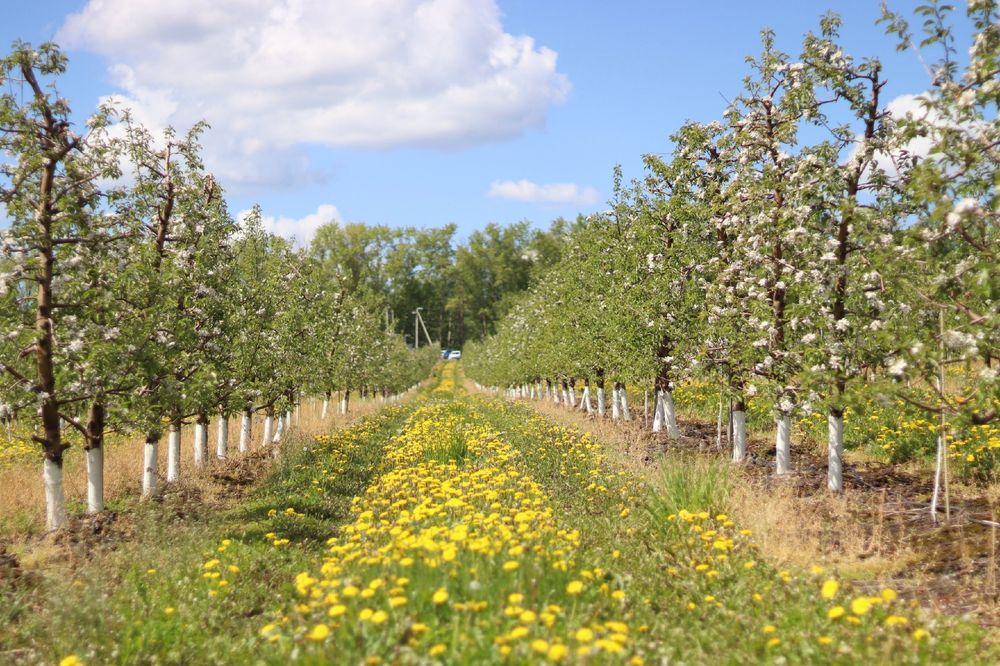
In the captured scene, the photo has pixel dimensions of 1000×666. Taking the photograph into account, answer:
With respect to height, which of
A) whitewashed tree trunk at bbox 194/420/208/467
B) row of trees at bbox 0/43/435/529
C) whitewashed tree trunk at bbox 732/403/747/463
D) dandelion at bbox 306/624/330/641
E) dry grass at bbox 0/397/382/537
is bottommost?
dry grass at bbox 0/397/382/537

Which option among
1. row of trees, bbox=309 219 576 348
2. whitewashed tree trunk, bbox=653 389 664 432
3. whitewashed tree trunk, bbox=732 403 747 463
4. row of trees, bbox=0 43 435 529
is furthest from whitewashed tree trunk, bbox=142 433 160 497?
row of trees, bbox=309 219 576 348

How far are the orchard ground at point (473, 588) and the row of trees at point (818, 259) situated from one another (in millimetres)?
2404

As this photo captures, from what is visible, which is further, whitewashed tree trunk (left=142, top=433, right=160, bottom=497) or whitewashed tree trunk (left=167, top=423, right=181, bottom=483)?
whitewashed tree trunk (left=167, top=423, right=181, bottom=483)

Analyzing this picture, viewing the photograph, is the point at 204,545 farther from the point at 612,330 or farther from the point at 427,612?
the point at 612,330

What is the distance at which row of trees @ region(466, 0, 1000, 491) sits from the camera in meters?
8.00

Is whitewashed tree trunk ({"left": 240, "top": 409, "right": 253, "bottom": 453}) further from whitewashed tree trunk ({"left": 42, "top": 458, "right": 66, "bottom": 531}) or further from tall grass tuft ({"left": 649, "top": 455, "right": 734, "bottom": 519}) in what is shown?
tall grass tuft ({"left": 649, "top": 455, "right": 734, "bottom": 519})

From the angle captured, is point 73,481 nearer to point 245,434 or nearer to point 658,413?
point 245,434

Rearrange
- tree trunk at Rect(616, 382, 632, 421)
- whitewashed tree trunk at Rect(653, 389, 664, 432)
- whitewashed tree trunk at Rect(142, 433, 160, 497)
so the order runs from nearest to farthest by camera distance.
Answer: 1. whitewashed tree trunk at Rect(142, 433, 160, 497)
2. whitewashed tree trunk at Rect(653, 389, 664, 432)
3. tree trunk at Rect(616, 382, 632, 421)

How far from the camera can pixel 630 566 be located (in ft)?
26.2

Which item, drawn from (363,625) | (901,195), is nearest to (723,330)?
(901,195)

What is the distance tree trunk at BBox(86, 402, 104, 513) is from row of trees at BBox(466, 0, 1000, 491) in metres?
10.9

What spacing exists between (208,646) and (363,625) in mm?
2101

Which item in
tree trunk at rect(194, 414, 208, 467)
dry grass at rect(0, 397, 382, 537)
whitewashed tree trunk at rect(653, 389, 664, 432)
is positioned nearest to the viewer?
dry grass at rect(0, 397, 382, 537)

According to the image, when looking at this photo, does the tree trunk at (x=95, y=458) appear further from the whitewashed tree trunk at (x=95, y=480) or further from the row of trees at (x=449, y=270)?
the row of trees at (x=449, y=270)
